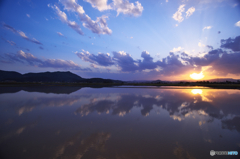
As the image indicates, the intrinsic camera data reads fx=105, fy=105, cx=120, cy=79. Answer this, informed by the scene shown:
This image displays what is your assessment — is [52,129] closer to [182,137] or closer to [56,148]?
[56,148]

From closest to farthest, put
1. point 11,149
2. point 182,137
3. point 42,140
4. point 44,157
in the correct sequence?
point 44,157
point 11,149
point 42,140
point 182,137

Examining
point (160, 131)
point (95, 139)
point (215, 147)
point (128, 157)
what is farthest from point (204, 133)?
point (95, 139)

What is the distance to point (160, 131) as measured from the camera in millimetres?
6578

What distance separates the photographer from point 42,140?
5.55 meters

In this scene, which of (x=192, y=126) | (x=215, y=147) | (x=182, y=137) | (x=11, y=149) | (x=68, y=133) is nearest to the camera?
(x=11, y=149)

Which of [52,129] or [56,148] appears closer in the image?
[56,148]

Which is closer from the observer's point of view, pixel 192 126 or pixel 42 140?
pixel 42 140

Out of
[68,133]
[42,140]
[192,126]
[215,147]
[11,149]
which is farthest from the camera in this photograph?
[192,126]

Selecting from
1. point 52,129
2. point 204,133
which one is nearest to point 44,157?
point 52,129

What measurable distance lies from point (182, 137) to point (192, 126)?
216cm

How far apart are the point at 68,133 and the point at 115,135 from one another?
286cm

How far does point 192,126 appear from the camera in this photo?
741cm

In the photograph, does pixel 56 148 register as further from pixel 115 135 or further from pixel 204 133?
pixel 204 133

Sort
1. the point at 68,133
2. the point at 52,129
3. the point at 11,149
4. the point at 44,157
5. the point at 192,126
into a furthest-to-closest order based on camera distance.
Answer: the point at 192,126 → the point at 52,129 → the point at 68,133 → the point at 11,149 → the point at 44,157
